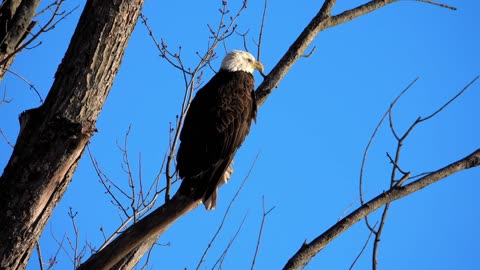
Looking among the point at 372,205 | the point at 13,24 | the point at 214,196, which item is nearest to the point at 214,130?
the point at 214,196

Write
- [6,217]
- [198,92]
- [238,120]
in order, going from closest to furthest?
[6,217] → [238,120] → [198,92]

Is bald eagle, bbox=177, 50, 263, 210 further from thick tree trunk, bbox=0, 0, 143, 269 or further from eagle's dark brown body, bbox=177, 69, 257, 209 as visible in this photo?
thick tree trunk, bbox=0, 0, 143, 269

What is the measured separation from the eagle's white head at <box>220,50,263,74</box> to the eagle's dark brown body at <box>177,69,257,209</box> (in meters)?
0.56

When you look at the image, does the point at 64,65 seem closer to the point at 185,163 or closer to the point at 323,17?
the point at 185,163

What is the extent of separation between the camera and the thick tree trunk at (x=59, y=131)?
247 cm

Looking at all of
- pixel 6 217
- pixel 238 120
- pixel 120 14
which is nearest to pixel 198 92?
pixel 238 120

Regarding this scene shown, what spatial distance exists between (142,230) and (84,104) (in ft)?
2.15

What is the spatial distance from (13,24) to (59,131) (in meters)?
1.41

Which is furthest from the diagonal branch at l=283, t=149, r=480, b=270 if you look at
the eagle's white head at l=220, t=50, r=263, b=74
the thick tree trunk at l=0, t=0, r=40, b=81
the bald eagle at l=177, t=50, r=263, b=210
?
the eagle's white head at l=220, t=50, r=263, b=74

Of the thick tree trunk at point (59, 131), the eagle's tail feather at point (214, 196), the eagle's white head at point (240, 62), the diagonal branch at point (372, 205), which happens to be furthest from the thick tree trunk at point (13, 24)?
the diagonal branch at point (372, 205)

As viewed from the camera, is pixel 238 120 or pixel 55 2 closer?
pixel 55 2

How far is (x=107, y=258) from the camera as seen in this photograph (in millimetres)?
2650

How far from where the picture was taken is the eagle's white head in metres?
5.18

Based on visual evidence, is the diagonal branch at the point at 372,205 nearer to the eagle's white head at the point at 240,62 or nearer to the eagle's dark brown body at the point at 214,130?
the eagle's dark brown body at the point at 214,130
